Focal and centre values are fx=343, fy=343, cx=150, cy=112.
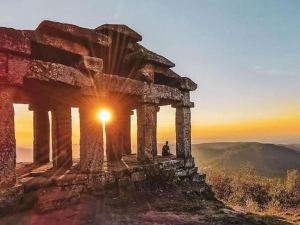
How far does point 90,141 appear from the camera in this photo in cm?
1101

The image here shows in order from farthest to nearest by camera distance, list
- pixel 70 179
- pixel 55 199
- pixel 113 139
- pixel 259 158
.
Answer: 1. pixel 259 158
2. pixel 113 139
3. pixel 70 179
4. pixel 55 199

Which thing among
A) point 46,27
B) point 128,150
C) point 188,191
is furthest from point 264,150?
point 46,27

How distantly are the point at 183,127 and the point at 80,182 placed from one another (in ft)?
19.4

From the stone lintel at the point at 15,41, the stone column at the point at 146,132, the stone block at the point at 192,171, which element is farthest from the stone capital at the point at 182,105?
the stone lintel at the point at 15,41

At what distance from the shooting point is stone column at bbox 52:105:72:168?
13484 mm

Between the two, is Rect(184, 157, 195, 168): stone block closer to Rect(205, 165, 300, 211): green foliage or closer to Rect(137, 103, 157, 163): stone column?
Rect(137, 103, 157, 163): stone column

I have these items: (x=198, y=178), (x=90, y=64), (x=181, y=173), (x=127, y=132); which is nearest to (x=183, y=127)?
(x=181, y=173)

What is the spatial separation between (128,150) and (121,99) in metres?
6.62

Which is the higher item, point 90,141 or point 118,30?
point 118,30

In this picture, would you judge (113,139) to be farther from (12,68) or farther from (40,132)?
(12,68)

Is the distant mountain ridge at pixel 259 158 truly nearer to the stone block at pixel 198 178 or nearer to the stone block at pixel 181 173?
the stone block at pixel 198 178

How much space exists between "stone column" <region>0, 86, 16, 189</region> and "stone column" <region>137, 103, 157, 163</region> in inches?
212

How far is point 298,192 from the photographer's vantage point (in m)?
23.9

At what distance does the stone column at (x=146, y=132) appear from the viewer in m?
12.9
